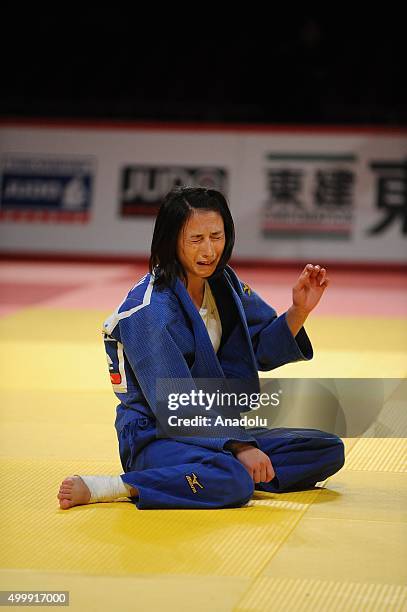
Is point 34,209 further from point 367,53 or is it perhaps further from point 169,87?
point 367,53

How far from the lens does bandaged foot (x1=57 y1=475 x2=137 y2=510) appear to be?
13.3 ft

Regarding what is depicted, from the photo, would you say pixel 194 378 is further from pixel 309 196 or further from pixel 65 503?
pixel 309 196

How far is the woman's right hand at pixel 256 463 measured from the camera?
405cm

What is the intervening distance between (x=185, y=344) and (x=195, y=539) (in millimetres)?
825

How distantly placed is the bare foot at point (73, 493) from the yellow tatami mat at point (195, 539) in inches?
1.2

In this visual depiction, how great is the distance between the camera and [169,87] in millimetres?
18531

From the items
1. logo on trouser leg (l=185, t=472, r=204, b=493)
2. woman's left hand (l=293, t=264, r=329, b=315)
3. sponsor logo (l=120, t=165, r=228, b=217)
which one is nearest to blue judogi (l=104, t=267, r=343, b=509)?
logo on trouser leg (l=185, t=472, r=204, b=493)

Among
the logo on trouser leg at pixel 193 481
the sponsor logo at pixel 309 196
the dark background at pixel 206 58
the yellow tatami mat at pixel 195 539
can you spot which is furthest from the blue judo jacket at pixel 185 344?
the dark background at pixel 206 58

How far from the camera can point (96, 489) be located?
13.4ft

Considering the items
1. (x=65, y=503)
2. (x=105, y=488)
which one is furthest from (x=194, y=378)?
(x=65, y=503)

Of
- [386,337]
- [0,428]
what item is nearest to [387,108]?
[386,337]

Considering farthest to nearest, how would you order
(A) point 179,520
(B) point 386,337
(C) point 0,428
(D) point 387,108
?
1. (D) point 387,108
2. (B) point 386,337
3. (C) point 0,428
4. (A) point 179,520

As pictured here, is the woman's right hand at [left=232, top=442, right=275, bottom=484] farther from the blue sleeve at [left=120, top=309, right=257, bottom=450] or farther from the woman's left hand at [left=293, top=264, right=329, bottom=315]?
the woman's left hand at [left=293, top=264, right=329, bottom=315]

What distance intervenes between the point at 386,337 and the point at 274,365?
14.4 ft
